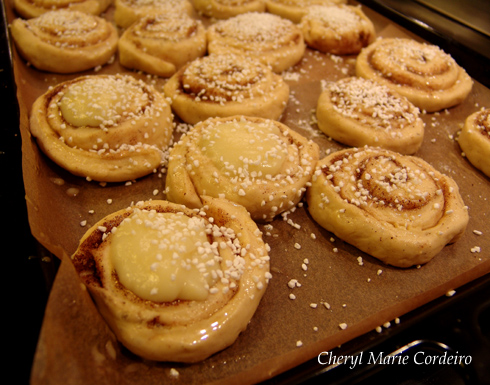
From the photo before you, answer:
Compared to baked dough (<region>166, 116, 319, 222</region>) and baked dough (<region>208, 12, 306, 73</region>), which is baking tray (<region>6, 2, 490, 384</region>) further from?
baked dough (<region>208, 12, 306, 73</region>)

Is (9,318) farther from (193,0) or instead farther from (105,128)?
(193,0)

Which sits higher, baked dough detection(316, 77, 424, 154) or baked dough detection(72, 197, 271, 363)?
baked dough detection(316, 77, 424, 154)

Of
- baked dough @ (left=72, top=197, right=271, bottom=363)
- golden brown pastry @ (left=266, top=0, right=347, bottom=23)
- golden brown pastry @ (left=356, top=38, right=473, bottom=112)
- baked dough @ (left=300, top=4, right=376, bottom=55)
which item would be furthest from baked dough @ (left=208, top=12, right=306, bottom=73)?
baked dough @ (left=72, top=197, right=271, bottom=363)

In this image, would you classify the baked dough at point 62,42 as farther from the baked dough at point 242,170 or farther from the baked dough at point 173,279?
the baked dough at point 173,279

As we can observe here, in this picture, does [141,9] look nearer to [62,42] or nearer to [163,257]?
[62,42]

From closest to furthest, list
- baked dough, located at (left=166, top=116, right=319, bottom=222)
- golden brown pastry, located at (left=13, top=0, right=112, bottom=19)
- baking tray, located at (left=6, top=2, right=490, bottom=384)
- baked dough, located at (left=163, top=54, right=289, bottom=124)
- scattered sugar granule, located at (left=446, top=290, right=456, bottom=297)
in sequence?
baking tray, located at (left=6, top=2, right=490, bottom=384) < scattered sugar granule, located at (left=446, top=290, right=456, bottom=297) < baked dough, located at (left=166, top=116, right=319, bottom=222) < baked dough, located at (left=163, top=54, right=289, bottom=124) < golden brown pastry, located at (left=13, top=0, right=112, bottom=19)

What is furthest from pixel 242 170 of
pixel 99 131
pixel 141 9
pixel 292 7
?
pixel 292 7
